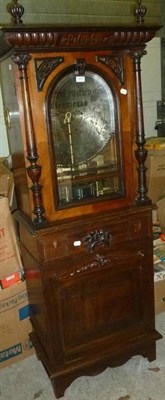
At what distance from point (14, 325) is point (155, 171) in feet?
4.26

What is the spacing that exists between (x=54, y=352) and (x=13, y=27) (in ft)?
4.46

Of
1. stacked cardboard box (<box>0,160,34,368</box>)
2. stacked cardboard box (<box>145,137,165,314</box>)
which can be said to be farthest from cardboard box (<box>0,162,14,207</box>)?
stacked cardboard box (<box>145,137,165,314</box>)

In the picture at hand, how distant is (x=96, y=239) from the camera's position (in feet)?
5.15

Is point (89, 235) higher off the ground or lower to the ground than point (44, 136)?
lower

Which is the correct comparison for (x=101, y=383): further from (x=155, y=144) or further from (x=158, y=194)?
(x=155, y=144)

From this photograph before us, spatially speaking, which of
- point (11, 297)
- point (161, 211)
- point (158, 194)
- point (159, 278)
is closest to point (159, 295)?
point (159, 278)

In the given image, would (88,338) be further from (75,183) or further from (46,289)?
(75,183)

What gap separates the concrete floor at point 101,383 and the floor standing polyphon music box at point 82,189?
9cm

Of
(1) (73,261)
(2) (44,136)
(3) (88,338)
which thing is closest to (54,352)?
(3) (88,338)

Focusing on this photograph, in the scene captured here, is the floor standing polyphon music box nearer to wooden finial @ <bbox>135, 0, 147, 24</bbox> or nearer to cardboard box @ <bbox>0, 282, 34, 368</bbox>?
wooden finial @ <bbox>135, 0, 147, 24</bbox>

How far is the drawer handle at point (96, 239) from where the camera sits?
5.11 ft

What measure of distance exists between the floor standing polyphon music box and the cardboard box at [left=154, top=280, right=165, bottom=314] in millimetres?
372

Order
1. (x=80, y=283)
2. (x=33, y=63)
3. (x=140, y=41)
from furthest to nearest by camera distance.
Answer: (x=80, y=283)
(x=140, y=41)
(x=33, y=63)

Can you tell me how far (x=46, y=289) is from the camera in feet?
5.04
